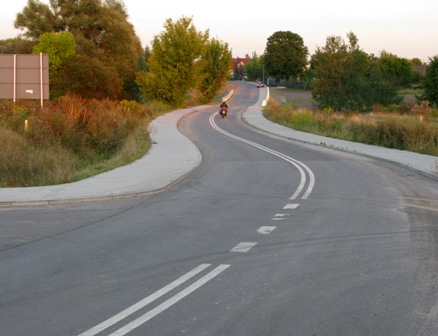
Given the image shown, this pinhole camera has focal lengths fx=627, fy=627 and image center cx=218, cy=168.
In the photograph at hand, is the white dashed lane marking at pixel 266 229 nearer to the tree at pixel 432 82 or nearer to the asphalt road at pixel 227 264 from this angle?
the asphalt road at pixel 227 264

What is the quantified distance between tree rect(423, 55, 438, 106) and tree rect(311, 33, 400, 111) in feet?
35.3

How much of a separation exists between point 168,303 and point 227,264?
1.68 m

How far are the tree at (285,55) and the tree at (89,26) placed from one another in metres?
70.6

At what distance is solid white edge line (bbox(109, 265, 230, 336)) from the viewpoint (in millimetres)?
5480

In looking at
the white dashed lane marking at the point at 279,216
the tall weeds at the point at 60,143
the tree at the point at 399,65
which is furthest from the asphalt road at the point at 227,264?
the tree at the point at 399,65

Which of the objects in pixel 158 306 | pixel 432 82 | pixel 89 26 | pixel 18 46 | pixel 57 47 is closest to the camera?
pixel 158 306

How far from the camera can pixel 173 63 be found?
6925cm

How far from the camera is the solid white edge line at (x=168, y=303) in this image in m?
5.48

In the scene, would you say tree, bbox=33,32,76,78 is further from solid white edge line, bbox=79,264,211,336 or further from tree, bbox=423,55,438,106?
solid white edge line, bbox=79,264,211,336

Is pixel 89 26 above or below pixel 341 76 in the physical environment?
above

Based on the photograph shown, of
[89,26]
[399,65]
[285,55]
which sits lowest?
[399,65]

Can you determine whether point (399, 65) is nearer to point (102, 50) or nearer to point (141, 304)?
point (102, 50)

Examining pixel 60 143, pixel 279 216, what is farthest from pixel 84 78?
pixel 279 216

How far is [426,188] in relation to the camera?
15.5 m
